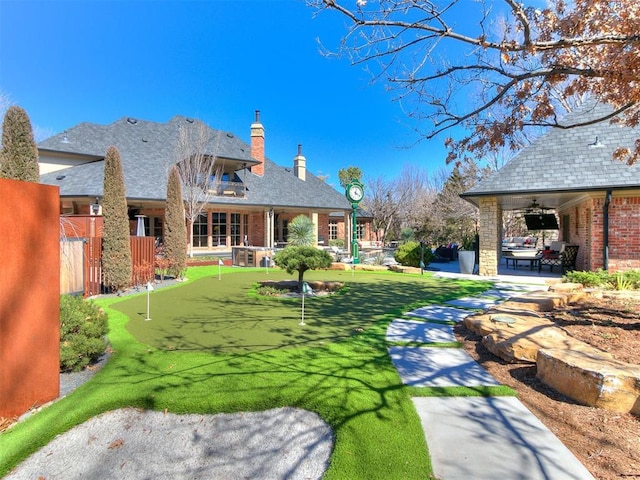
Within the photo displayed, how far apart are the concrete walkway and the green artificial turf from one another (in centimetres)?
16

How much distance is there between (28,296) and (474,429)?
164 inches

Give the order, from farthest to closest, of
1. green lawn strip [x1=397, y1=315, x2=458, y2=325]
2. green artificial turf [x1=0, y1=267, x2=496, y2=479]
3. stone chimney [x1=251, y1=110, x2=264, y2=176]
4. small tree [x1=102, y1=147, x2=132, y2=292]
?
1. stone chimney [x1=251, y1=110, x2=264, y2=176]
2. small tree [x1=102, y1=147, x2=132, y2=292]
3. green lawn strip [x1=397, y1=315, x2=458, y2=325]
4. green artificial turf [x1=0, y1=267, x2=496, y2=479]

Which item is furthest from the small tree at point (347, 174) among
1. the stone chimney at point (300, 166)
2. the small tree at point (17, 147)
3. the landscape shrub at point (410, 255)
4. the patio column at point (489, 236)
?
the small tree at point (17, 147)

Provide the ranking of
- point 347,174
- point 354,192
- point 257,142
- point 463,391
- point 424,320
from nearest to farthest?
point 463,391 → point 424,320 → point 354,192 → point 257,142 → point 347,174

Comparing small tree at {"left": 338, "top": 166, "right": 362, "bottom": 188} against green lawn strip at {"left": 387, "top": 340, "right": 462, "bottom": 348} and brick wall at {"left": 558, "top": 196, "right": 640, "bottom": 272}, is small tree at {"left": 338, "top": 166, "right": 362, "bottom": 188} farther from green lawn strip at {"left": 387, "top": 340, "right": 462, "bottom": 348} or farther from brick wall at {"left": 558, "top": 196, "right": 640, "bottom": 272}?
green lawn strip at {"left": 387, "top": 340, "right": 462, "bottom": 348}

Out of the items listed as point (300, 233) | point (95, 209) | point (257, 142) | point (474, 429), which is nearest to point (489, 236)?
point (300, 233)

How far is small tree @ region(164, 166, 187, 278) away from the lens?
12602mm

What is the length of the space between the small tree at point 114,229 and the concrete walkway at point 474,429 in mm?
8129

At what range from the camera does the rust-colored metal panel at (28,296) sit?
3201mm

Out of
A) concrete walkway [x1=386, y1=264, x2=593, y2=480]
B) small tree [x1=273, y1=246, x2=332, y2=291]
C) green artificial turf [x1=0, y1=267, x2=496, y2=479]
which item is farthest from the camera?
small tree [x1=273, y1=246, x2=332, y2=291]

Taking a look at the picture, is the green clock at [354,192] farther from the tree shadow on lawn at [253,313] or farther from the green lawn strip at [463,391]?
the green lawn strip at [463,391]

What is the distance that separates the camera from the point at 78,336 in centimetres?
447

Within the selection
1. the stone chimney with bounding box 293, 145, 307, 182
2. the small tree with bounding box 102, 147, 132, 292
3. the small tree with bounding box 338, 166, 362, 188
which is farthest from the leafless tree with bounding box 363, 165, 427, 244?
the small tree with bounding box 102, 147, 132, 292

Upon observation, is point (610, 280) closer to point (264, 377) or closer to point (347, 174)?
point (264, 377)
